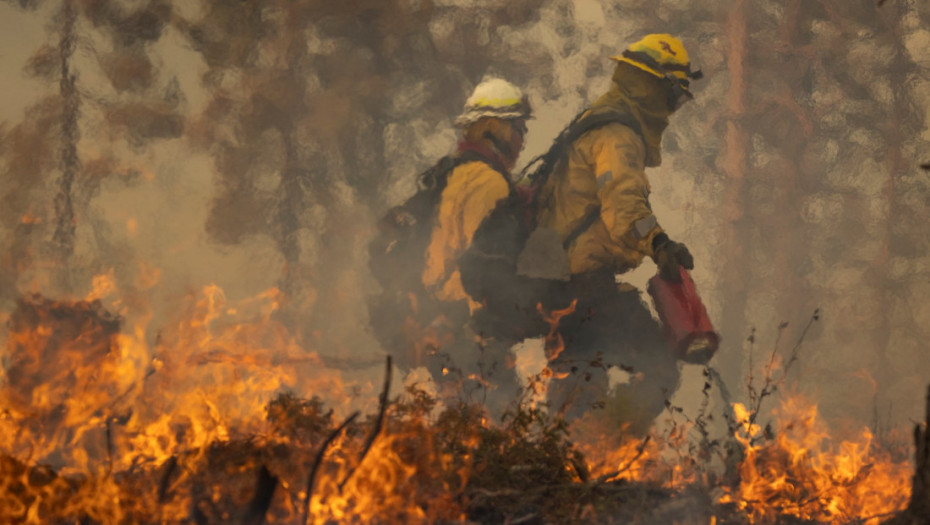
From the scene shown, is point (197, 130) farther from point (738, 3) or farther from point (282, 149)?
point (738, 3)

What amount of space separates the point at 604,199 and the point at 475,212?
2.64 feet

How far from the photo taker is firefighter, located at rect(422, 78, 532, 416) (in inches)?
222

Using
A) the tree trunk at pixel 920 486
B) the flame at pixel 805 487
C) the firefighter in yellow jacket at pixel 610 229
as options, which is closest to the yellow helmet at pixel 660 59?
the firefighter in yellow jacket at pixel 610 229

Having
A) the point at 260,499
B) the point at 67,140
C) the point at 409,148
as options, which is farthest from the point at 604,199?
the point at 67,140

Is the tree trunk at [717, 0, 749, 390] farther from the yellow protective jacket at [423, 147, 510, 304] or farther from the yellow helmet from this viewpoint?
the yellow protective jacket at [423, 147, 510, 304]

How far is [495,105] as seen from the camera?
582 centimetres

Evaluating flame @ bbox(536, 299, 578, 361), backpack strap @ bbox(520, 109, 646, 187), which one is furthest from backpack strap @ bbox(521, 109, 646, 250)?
flame @ bbox(536, 299, 578, 361)

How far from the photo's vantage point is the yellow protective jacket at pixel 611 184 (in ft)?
16.6

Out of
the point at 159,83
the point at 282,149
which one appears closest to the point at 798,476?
the point at 282,149

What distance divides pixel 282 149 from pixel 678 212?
3.52m

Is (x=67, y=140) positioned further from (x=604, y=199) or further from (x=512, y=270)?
(x=604, y=199)

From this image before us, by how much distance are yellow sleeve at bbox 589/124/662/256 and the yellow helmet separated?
403 mm

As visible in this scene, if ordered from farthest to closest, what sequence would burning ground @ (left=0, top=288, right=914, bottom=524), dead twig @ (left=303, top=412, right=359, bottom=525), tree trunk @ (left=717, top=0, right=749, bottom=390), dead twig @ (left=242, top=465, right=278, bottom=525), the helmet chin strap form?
1. tree trunk @ (left=717, top=0, right=749, bottom=390)
2. the helmet chin strap
3. burning ground @ (left=0, top=288, right=914, bottom=524)
4. dead twig @ (left=242, top=465, right=278, bottom=525)
5. dead twig @ (left=303, top=412, right=359, bottom=525)

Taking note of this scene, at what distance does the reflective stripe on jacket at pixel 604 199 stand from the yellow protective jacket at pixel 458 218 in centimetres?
30
